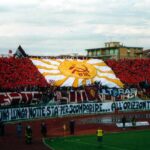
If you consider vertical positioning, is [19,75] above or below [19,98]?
above

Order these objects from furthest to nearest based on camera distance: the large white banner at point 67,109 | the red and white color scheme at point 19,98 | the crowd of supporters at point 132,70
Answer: the crowd of supporters at point 132,70
the red and white color scheme at point 19,98
the large white banner at point 67,109

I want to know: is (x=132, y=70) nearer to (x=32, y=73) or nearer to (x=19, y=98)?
(x=32, y=73)

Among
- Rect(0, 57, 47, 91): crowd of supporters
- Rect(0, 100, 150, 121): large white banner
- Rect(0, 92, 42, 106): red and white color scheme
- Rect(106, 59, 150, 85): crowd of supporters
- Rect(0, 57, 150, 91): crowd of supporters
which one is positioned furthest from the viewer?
Rect(106, 59, 150, 85): crowd of supporters

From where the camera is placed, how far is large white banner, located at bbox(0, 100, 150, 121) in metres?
42.8

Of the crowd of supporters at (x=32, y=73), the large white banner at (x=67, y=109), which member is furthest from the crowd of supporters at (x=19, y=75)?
the large white banner at (x=67, y=109)

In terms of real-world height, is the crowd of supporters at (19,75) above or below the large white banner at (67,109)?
above

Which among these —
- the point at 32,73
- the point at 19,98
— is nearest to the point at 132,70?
the point at 32,73

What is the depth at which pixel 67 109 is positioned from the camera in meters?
47.4

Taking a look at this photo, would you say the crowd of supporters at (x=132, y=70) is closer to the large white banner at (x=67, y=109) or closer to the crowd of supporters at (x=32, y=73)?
the crowd of supporters at (x=32, y=73)

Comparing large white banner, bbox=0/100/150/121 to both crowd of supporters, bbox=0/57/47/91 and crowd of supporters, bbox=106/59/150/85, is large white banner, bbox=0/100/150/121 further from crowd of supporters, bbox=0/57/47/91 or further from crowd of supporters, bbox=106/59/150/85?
crowd of supporters, bbox=106/59/150/85

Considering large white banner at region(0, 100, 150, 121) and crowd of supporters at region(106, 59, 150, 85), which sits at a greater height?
crowd of supporters at region(106, 59, 150, 85)

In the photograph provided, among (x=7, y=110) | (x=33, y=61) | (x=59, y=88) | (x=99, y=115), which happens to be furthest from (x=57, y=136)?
(x=33, y=61)

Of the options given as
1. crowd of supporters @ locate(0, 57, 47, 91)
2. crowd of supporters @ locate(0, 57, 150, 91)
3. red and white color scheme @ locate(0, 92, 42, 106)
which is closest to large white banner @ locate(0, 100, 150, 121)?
red and white color scheme @ locate(0, 92, 42, 106)

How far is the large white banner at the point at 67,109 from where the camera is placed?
42844mm
